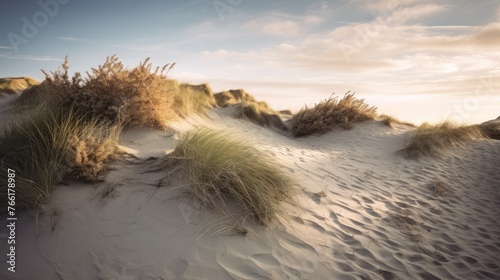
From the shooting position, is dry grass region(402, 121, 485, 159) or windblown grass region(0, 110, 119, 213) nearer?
windblown grass region(0, 110, 119, 213)

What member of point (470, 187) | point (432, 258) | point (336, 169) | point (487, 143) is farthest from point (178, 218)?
point (487, 143)

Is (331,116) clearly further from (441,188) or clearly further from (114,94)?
(114,94)

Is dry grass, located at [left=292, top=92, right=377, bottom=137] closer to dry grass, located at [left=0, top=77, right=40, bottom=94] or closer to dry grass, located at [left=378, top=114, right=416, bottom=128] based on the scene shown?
dry grass, located at [left=378, top=114, right=416, bottom=128]

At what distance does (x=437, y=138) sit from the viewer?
787 centimetres

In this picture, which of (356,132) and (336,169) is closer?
(336,169)

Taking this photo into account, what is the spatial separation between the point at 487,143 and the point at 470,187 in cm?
488

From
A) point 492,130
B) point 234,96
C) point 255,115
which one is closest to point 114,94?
point 255,115

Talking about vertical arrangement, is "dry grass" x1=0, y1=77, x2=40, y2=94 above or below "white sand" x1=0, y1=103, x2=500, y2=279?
above

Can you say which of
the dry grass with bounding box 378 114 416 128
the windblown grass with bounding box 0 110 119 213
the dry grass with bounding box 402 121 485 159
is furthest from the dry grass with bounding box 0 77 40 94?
the dry grass with bounding box 402 121 485 159

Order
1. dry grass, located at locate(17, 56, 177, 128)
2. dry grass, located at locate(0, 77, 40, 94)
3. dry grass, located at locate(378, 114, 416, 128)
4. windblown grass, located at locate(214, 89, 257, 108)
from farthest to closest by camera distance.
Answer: dry grass, located at locate(0, 77, 40, 94)
windblown grass, located at locate(214, 89, 257, 108)
dry grass, located at locate(378, 114, 416, 128)
dry grass, located at locate(17, 56, 177, 128)

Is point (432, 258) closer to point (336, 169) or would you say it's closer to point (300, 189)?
point (300, 189)

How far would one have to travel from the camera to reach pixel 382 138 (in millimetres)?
9156

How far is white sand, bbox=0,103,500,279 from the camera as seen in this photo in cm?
234

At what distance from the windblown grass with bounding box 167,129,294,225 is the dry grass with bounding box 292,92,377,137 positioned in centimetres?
659
